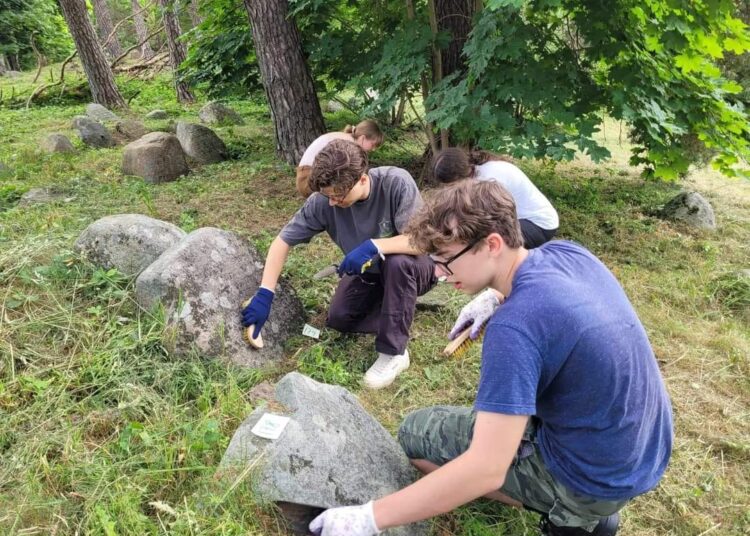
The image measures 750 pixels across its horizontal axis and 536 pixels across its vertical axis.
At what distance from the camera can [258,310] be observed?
271cm

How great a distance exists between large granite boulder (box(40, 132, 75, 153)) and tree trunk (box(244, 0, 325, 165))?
2977 mm

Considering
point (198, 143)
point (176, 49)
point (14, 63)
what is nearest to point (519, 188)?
point (198, 143)

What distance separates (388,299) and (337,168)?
0.80m

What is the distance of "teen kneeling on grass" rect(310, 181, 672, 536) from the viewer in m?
1.23

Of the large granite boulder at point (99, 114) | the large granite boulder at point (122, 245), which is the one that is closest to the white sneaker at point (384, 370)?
the large granite boulder at point (122, 245)

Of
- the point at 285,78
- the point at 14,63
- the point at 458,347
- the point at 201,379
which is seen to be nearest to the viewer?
the point at 201,379

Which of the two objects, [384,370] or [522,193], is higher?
[522,193]

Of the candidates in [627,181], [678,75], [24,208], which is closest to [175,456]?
[24,208]

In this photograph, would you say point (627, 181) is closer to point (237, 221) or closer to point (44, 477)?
point (237, 221)

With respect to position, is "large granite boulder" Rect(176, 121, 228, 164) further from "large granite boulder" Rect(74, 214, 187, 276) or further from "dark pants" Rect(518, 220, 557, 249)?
"dark pants" Rect(518, 220, 557, 249)

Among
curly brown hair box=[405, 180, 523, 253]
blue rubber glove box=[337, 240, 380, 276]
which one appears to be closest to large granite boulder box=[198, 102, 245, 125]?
blue rubber glove box=[337, 240, 380, 276]

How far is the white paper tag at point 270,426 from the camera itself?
72.6 inches

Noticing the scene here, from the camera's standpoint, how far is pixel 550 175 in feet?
21.1

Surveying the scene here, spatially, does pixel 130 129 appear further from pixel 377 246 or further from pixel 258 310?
pixel 377 246
